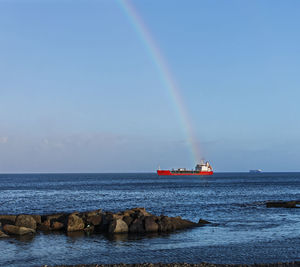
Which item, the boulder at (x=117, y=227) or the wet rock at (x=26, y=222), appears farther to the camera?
the wet rock at (x=26, y=222)

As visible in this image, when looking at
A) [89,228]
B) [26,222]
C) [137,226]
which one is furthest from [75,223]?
[137,226]

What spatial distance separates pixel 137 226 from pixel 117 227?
1.75 meters

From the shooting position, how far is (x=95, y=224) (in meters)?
34.2

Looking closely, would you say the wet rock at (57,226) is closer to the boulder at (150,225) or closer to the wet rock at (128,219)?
the wet rock at (128,219)

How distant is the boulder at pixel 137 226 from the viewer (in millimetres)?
32094

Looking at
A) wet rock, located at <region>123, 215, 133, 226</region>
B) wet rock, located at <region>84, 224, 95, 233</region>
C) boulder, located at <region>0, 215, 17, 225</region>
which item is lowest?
wet rock, located at <region>84, 224, 95, 233</region>

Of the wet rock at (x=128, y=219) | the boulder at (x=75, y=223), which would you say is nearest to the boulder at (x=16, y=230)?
the boulder at (x=75, y=223)

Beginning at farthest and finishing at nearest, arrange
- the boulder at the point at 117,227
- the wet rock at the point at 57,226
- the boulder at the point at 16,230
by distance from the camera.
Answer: the wet rock at the point at 57,226 → the boulder at the point at 117,227 → the boulder at the point at 16,230

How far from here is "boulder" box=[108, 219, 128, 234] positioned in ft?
104

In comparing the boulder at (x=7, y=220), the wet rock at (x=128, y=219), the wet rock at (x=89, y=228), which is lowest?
the wet rock at (x=89, y=228)

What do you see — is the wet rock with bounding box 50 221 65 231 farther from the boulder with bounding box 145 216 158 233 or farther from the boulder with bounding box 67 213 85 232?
the boulder with bounding box 145 216 158 233

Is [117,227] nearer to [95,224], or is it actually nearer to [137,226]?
[137,226]

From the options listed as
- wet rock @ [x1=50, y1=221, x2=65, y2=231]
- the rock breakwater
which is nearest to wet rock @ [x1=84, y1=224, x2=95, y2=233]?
the rock breakwater

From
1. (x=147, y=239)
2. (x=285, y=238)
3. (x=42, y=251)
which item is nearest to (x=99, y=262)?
(x=42, y=251)
